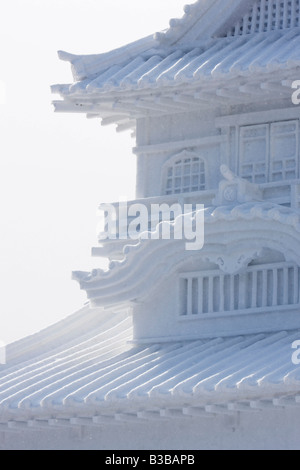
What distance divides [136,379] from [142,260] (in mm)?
1890

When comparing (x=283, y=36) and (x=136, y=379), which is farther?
(x=283, y=36)

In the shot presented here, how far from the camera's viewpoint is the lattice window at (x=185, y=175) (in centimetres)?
2512

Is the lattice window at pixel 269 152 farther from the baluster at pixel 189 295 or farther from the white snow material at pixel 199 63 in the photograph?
the baluster at pixel 189 295

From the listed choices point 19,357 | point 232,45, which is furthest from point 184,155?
point 19,357

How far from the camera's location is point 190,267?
2439 centimetres

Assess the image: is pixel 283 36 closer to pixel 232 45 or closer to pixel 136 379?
pixel 232 45

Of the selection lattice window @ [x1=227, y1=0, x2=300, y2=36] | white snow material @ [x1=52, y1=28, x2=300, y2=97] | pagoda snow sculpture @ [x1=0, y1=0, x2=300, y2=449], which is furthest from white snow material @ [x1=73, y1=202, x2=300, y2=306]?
lattice window @ [x1=227, y1=0, x2=300, y2=36]

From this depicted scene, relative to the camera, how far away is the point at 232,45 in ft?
82.3

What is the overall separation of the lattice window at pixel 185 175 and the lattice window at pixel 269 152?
673 mm

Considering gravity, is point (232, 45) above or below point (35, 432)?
above

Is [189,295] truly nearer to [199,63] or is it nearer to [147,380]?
[147,380]

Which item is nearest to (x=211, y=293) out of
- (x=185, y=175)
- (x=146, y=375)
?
(x=146, y=375)

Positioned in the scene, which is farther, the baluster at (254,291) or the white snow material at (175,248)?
the baluster at (254,291)

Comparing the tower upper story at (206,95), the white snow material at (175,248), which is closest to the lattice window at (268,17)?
the tower upper story at (206,95)
